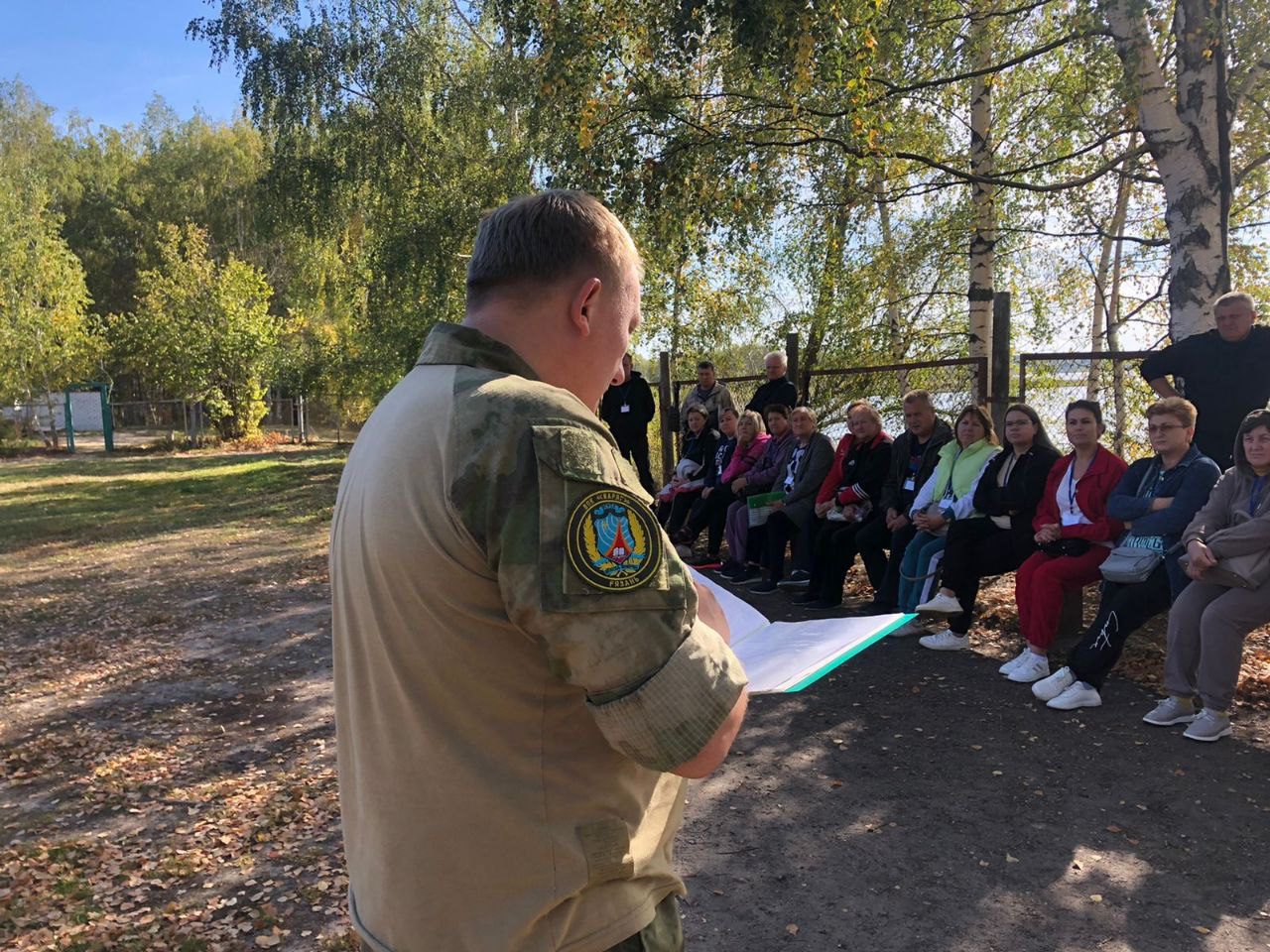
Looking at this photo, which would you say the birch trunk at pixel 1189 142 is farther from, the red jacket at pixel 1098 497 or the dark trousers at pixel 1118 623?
the dark trousers at pixel 1118 623

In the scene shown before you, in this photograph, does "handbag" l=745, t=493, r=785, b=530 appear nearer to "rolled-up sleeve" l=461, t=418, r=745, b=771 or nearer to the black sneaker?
the black sneaker

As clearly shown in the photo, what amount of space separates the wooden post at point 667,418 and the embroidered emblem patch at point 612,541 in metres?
11.1

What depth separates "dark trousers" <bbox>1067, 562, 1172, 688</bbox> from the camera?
4.77m

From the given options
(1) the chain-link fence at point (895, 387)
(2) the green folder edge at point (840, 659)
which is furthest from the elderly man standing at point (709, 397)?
(2) the green folder edge at point (840, 659)

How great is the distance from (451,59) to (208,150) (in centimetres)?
2669

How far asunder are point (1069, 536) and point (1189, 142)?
307 cm

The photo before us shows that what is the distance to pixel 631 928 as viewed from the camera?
111 cm

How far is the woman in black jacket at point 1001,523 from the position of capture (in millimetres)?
5742

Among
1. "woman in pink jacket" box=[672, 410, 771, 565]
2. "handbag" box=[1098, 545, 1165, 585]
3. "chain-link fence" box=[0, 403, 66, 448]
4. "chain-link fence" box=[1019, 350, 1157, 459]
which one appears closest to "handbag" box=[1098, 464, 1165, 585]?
"handbag" box=[1098, 545, 1165, 585]

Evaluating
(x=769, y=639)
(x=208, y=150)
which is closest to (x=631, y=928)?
(x=769, y=639)

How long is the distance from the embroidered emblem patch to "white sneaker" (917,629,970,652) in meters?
5.29

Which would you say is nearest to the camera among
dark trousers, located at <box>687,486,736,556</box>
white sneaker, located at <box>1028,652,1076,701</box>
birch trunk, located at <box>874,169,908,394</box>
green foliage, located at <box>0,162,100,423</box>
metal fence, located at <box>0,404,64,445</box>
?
white sneaker, located at <box>1028,652,1076,701</box>

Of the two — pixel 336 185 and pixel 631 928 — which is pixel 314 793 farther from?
pixel 336 185

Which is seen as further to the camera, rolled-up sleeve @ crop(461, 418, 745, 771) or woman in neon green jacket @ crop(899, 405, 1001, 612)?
woman in neon green jacket @ crop(899, 405, 1001, 612)
